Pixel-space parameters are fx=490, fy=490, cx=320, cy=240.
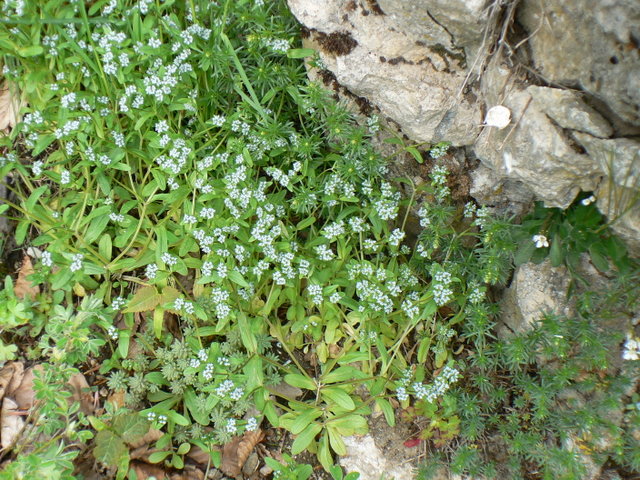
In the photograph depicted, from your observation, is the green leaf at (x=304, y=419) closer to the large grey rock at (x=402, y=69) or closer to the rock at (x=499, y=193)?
the rock at (x=499, y=193)

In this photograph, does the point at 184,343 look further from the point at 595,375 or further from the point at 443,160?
the point at 595,375

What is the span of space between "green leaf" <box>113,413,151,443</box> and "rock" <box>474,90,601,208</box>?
338 centimetres

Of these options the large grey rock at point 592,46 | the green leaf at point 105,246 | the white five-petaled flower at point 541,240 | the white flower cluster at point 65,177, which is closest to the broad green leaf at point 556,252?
the white five-petaled flower at point 541,240

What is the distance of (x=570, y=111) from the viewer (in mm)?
2891

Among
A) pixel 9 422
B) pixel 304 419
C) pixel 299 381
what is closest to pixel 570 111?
pixel 299 381

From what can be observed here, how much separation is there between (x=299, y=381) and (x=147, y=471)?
143cm

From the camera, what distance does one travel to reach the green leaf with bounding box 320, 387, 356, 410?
3732mm

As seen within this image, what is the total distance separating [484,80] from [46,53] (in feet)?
11.2

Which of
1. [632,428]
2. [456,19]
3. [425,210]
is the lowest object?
[632,428]

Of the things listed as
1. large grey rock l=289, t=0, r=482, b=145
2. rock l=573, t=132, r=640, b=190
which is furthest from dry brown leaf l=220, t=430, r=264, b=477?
rock l=573, t=132, r=640, b=190

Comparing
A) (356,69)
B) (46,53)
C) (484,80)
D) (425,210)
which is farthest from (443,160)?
(46,53)

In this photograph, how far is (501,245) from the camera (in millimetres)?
3615

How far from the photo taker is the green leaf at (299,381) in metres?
3.84

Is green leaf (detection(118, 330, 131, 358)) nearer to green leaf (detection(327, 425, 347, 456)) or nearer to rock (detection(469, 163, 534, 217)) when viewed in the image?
green leaf (detection(327, 425, 347, 456))
